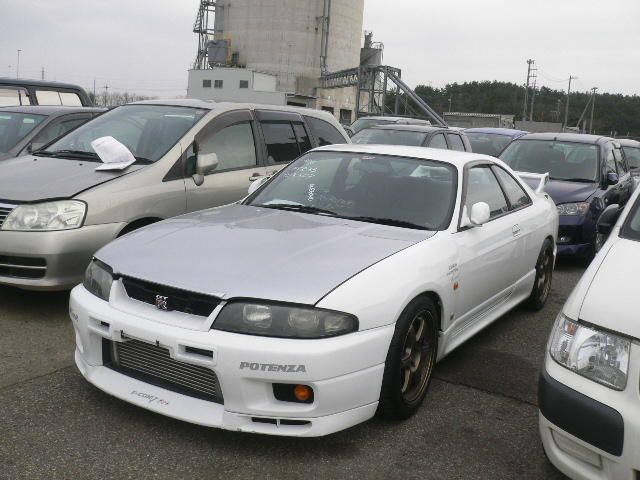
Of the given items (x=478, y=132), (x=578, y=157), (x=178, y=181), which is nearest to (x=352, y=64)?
(x=478, y=132)

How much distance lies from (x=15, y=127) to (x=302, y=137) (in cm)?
337

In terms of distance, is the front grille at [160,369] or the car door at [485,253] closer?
the front grille at [160,369]

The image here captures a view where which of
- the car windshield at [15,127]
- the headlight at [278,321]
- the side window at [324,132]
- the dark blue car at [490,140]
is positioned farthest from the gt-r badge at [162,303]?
the dark blue car at [490,140]

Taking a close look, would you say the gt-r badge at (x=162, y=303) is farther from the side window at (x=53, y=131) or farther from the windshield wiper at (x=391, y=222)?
the side window at (x=53, y=131)

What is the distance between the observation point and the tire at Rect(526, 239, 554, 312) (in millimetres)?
5365

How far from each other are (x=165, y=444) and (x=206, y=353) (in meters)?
0.52

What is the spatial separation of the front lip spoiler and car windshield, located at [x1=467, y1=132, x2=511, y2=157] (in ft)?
41.5

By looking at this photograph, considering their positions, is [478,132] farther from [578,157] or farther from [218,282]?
[218,282]

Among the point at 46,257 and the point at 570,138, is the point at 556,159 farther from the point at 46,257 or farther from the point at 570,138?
the point at 46,257

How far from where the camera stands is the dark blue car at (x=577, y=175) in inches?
289

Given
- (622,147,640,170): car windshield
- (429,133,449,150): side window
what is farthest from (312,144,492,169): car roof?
(622,147,640,170): car windshield

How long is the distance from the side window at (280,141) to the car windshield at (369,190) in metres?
1.56

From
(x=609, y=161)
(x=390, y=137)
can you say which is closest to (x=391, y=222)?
(x=609, y=161)

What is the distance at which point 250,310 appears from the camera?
9.07ft
